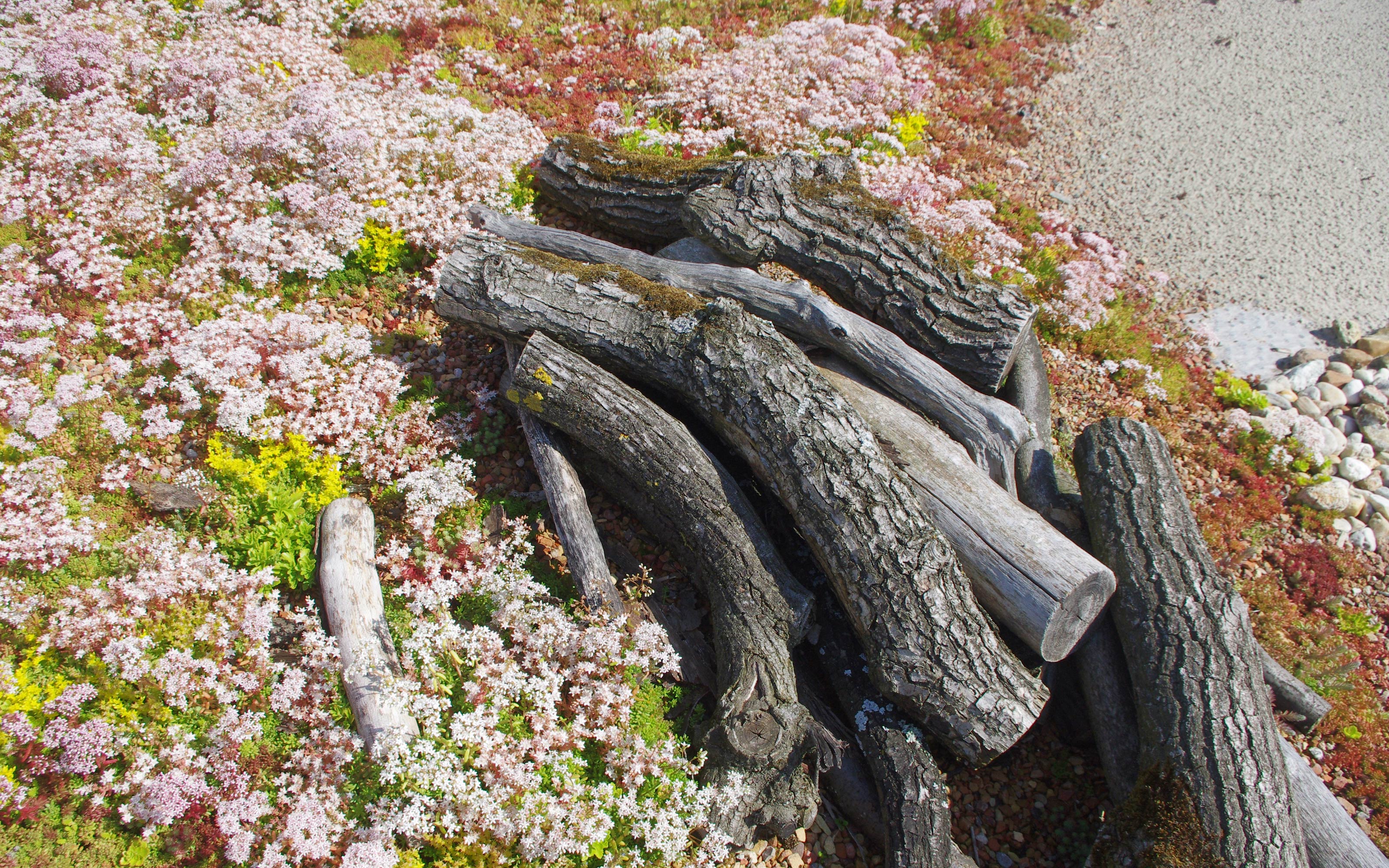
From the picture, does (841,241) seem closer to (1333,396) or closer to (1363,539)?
(1363,539)

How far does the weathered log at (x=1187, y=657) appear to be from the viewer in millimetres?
4453

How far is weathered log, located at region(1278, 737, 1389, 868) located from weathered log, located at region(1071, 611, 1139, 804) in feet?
2.93

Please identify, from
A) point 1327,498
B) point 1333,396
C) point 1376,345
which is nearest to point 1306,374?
point 1333,396

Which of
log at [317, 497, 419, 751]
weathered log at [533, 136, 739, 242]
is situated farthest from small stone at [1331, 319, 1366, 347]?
log at [317, 497, 419, 751]

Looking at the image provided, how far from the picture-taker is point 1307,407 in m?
8.07

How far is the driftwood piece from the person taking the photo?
5.54 m

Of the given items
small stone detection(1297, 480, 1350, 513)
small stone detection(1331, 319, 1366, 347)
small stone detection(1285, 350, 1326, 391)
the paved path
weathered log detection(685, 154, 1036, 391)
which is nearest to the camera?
weathered log detection(685, 154, 1036, 391)

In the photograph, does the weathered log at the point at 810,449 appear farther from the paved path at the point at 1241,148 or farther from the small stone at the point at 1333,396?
the paved path at the point at 1241,148

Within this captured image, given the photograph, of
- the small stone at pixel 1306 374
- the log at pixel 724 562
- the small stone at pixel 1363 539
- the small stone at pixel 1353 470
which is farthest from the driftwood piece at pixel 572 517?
the small stone at pixel 1306 374

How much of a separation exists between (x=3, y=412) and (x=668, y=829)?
678 cm

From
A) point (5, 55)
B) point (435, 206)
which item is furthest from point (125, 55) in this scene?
point (435, 206)

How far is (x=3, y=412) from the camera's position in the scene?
6227mm

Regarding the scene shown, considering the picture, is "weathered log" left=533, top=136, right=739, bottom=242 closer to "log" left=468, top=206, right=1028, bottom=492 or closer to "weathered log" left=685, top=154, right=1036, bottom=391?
"weathered log" left=685, top=154, right=1036, bottom=391

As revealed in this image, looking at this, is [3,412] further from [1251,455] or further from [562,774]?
[1251,455]
